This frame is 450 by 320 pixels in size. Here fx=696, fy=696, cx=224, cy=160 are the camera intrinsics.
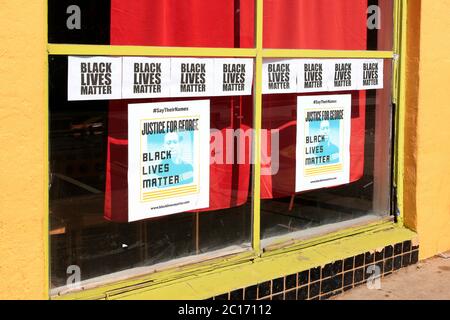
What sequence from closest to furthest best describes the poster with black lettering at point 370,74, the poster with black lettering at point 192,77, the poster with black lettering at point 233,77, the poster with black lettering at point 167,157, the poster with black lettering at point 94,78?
the poster with black lettering at point 94,78
the poster with black lettering at point 167,157
the poster with black lettering at point 192,77
the poster with black lettering at point 233,77
the poster with black lettering at point 370,74

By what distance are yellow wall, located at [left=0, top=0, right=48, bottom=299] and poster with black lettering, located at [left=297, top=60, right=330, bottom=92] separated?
2.17 meters

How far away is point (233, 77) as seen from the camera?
4.80 m

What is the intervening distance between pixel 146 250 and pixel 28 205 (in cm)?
111

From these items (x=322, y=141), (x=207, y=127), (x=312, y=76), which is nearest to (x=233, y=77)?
(x=207, y=127)

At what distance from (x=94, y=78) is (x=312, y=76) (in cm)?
192

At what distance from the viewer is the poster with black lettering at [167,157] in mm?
4332

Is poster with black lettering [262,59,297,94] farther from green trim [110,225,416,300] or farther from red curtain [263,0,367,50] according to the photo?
green trim [110,225,416,300]

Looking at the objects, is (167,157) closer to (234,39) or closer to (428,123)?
(234,39)

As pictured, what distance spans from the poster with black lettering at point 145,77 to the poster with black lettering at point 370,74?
6.66 ft

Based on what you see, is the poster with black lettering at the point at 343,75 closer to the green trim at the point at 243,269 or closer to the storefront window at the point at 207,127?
the storefront window at the point at 207,127

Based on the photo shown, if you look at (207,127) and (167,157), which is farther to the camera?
(207,127)

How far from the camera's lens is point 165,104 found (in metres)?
4.43

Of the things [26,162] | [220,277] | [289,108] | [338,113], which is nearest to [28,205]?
[26,162]

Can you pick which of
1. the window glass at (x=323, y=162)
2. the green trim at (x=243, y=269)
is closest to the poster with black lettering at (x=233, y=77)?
the window glass at (x=323, y=162)
